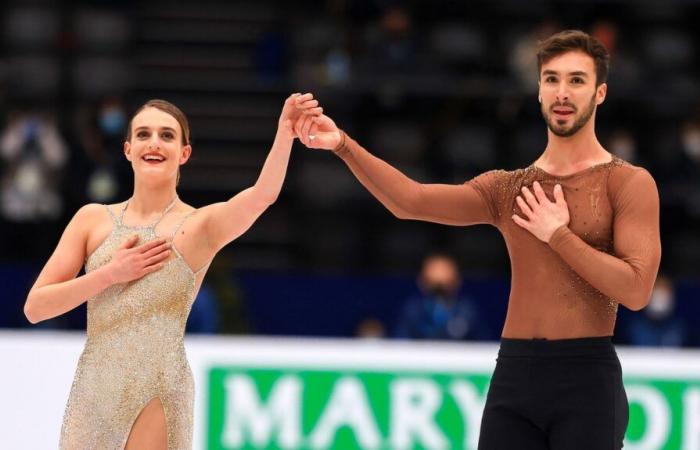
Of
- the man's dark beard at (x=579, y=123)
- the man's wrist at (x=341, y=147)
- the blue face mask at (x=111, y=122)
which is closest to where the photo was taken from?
the man's dark beard at (x=579, y=123)

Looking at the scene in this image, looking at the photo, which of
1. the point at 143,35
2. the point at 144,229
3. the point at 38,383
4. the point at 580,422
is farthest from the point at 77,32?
the point at 580,422

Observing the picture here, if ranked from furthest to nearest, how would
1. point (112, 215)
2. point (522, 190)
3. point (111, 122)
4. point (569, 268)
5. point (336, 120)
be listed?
point (336, 120)
point (111, 122)
point (112, 215)
point (522, 190)
point (569, 268)

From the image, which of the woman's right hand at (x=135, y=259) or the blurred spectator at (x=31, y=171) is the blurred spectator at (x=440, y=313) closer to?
the blurred spectator at (x=31, y=171)

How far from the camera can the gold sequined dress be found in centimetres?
411

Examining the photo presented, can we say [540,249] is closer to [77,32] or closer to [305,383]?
[305,383]

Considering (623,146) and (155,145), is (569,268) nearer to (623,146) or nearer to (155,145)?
(155,145)

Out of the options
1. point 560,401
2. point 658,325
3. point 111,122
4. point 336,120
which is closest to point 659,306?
point 658,325

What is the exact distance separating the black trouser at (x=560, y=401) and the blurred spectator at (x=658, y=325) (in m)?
6.19

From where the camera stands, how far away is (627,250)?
12.7ft

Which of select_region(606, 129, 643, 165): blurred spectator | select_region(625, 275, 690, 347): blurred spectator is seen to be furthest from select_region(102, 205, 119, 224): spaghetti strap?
select_region(606, 129, 643, 165): blurred spectator

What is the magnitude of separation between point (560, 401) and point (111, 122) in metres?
8.60

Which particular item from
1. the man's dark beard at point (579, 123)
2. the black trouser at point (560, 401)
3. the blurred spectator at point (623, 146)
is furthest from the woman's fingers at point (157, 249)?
the blurred spectator at point (623, 146)

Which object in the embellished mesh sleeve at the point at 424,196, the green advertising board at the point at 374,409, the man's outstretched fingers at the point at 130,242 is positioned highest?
the embellished mesh sleeve at the point at 424,196

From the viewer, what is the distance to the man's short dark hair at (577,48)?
13.4 ft
